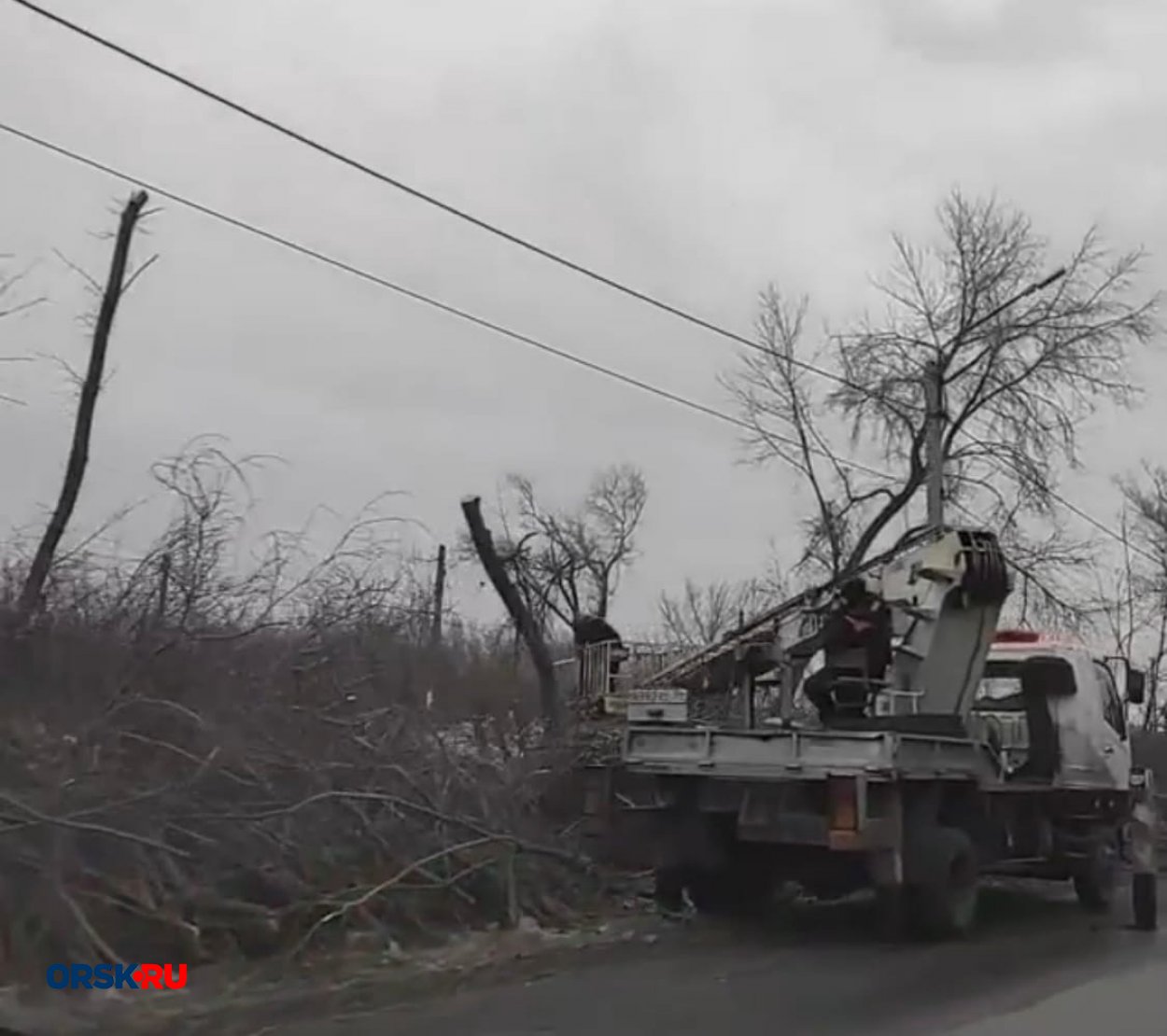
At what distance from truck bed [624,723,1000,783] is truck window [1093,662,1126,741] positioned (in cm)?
242

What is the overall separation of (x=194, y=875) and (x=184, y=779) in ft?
1.94

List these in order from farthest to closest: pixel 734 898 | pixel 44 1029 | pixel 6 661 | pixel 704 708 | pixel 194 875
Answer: pixel 704 708
pixel 734 898
pixel 6 661
pixel 194 875
pixel 44 1029

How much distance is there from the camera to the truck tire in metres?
12.6

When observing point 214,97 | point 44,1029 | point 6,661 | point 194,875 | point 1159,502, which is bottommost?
point 44,1029

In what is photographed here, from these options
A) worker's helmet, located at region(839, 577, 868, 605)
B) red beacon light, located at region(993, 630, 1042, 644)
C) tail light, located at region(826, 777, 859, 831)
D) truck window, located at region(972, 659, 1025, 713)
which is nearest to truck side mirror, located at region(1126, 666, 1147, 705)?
red beacon light, located at region(993, 630, 1042, 644)

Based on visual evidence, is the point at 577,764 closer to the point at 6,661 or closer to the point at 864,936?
the point at 864,936

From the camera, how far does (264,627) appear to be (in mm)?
12102

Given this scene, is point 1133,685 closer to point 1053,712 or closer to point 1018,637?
point 1018,637

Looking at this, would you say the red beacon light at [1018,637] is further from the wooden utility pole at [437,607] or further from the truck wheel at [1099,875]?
the wooden utility pole at [437,607]

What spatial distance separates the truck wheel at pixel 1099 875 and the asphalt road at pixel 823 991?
1.27m

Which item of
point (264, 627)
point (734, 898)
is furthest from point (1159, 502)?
point (264, 627)

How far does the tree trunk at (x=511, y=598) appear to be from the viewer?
1684 cm

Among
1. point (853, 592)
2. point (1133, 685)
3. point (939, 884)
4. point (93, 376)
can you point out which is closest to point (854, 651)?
point (853, 592)

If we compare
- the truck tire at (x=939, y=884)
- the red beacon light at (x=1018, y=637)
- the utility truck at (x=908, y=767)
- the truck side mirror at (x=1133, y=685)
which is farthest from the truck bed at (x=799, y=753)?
the truck side mirror at (x=1133, y=685)
